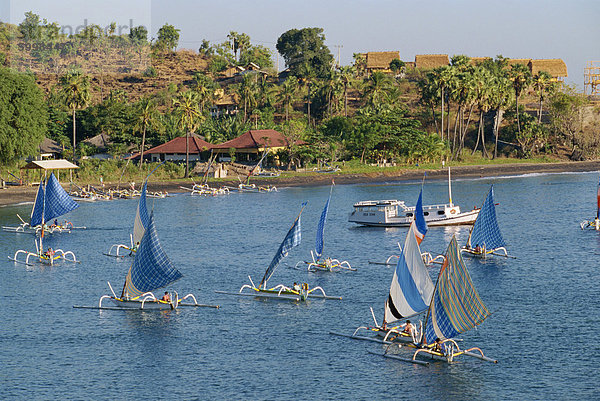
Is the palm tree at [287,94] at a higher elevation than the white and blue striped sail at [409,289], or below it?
higher

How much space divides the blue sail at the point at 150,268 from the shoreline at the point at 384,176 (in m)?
56.9

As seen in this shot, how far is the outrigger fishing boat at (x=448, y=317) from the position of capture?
34.8m

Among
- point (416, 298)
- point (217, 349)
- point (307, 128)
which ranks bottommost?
point (217, 349)

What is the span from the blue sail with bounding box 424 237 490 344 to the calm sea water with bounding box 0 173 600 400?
177cm

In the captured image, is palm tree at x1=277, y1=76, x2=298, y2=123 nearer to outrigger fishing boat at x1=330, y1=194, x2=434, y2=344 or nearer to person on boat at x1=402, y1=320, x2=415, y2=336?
outrigger fishing boat at x1=330, y1=194, x2=434, y2=344

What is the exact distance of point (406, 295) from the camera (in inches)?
1499

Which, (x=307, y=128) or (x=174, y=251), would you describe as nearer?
(x=174, y=251)

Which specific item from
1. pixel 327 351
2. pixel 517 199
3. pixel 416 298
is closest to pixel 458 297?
pixel 416 298

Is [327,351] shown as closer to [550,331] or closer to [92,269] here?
[550,331]

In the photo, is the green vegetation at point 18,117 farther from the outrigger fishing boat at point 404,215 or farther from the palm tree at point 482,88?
the palm tree at point 482,88

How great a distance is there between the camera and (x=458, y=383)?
32.6 m

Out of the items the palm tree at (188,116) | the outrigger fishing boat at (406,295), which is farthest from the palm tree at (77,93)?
the outrigger fishing boat at (406,295)

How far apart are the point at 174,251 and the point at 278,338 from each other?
29.6 meters

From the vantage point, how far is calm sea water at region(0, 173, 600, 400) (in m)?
33.2
